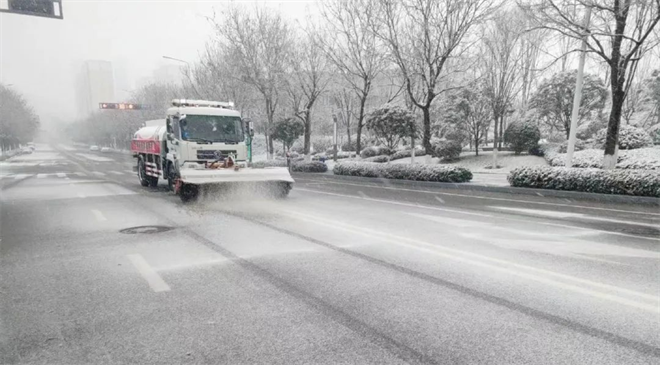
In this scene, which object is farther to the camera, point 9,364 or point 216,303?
point 216,303

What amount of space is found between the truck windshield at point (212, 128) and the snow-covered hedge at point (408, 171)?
889 cm

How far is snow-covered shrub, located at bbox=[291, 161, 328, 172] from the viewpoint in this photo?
2584 centimetres

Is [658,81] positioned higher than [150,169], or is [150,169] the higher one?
[658,81]

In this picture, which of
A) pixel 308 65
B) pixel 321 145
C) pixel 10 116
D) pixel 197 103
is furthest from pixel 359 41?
pixel 10 116

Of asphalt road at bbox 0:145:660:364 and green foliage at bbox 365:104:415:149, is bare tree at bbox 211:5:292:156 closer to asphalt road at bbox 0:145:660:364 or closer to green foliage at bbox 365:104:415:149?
green foliage at bbox 365:104:415:149

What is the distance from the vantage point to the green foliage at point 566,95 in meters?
25.7

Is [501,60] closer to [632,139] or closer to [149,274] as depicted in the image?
[632,139]

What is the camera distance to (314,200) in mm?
12070

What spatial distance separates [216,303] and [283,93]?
101ft

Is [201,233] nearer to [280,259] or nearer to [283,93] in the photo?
[280,259]

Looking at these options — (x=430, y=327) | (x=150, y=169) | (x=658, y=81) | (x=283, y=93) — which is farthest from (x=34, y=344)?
(x=658, y=81)

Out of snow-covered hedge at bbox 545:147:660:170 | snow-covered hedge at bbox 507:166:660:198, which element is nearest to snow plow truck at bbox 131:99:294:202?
snow-covered hedge at bbox 507:166:660:198

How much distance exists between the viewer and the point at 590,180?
13.2 meters

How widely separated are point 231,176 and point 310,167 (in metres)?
14.9
